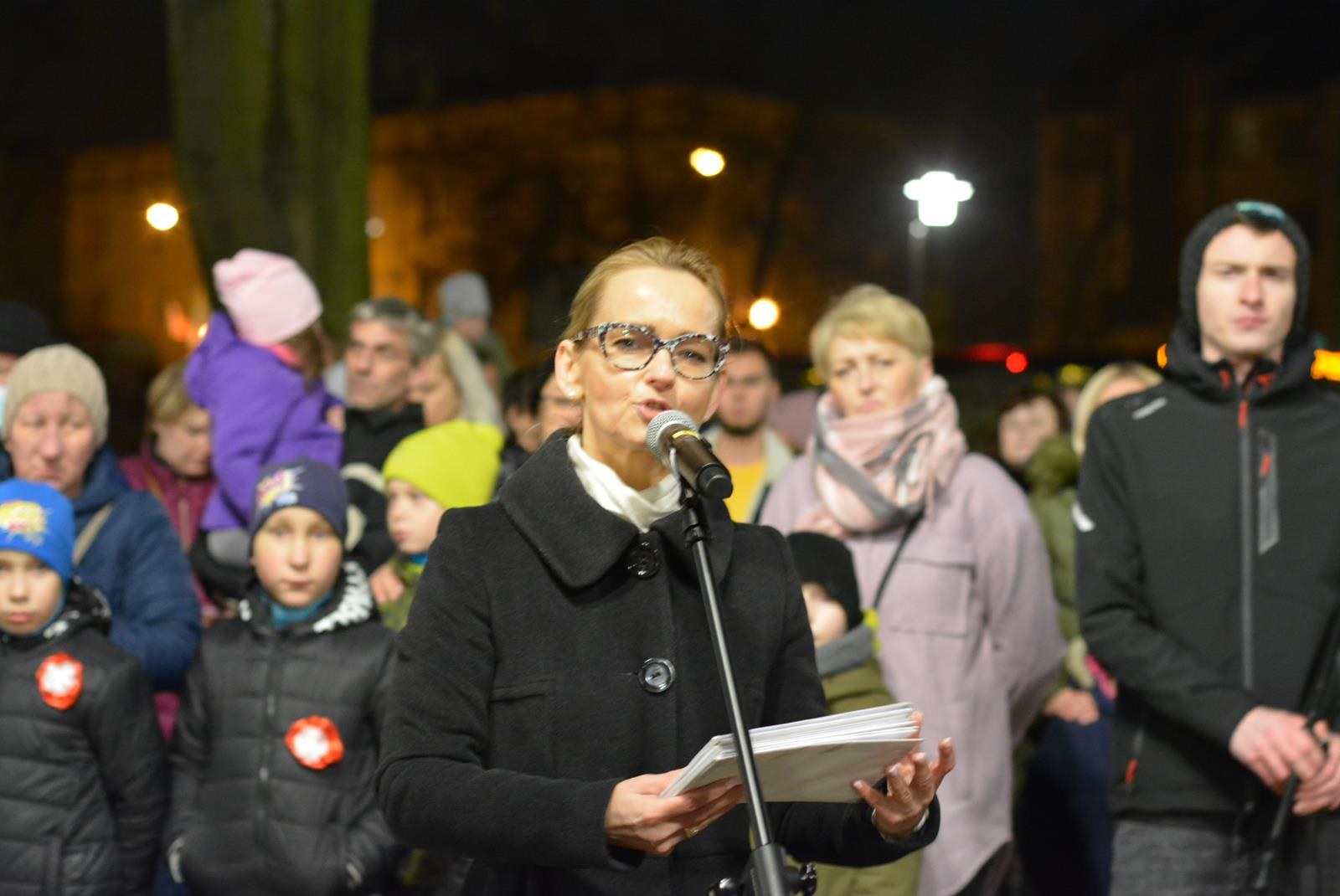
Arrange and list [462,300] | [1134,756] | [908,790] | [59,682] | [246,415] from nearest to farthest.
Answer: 1. [908,790]
2. [1134,756]
3. [59,682]
4. [246,415]
5. [462,300]

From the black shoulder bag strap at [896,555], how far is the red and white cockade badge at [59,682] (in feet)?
7.69

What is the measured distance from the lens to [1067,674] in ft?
23.5

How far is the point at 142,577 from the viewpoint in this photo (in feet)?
18.7

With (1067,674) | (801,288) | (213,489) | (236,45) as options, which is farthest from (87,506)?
(801,288)

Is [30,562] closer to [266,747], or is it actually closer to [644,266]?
[266,747]

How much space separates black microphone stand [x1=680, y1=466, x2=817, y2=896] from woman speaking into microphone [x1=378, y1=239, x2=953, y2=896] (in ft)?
0.36

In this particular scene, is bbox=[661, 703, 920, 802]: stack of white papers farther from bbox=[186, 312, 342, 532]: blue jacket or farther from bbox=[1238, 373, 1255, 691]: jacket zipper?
bbox=[186, 312, 342, 532]: blue jacket

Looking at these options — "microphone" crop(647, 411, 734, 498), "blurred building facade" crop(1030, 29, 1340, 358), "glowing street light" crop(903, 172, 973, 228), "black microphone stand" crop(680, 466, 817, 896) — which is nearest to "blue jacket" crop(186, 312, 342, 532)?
"microphone" crop(647, 411, 734, 498)

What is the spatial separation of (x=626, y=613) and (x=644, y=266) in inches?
22.9

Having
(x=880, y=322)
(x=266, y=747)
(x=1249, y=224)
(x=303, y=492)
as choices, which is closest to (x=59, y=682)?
(x=266, y=747)

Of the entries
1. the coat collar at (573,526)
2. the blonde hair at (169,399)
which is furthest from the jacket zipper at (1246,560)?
the blonde hair at (169,399)

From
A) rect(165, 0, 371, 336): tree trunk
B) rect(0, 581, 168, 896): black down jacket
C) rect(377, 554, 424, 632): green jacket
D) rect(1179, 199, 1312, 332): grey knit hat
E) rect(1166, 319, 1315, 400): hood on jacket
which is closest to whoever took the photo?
rect(1166, 319, 1315, 400): hood on jacket

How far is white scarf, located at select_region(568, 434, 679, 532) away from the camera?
2.99m

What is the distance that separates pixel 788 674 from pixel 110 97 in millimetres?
21207
